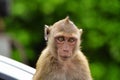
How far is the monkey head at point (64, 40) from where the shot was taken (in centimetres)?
884

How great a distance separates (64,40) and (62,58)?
19cm

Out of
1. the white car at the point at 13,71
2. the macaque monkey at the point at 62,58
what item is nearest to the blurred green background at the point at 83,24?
the macaque monkey at the point at 62,58

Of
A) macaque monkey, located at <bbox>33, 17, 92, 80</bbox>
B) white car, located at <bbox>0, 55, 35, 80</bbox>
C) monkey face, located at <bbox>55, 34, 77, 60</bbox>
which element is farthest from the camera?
macaque monkey, located at <bbox>33, 17, 92, 80</bbox>

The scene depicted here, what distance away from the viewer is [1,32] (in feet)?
47.0

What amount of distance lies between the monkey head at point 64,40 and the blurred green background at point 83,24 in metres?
7.36

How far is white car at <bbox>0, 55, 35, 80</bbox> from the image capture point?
827 cm

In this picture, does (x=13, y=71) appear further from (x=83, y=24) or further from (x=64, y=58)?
(x=83, y=24)

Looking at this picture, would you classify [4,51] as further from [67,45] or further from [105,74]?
[67,45]

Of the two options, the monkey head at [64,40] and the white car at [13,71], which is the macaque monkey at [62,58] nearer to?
the monkey head at [64,40]

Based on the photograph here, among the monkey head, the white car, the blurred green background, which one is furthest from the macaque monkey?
the blurred green background

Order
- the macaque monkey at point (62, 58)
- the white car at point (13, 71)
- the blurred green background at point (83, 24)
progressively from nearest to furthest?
the white car at point (13, 71), the macaque monkey at point (62, 58), the blurred green background at point (83, 24)

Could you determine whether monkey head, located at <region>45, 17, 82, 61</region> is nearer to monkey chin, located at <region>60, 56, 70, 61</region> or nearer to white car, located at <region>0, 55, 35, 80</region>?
monkey chin, located at <region>60, 56, 70, 61</region>

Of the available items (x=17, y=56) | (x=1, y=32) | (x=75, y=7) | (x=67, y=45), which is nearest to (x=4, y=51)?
(x=1, y=32)

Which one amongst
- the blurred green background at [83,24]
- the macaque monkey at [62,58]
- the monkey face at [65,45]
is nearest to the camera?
the monkey face at [65,45]
